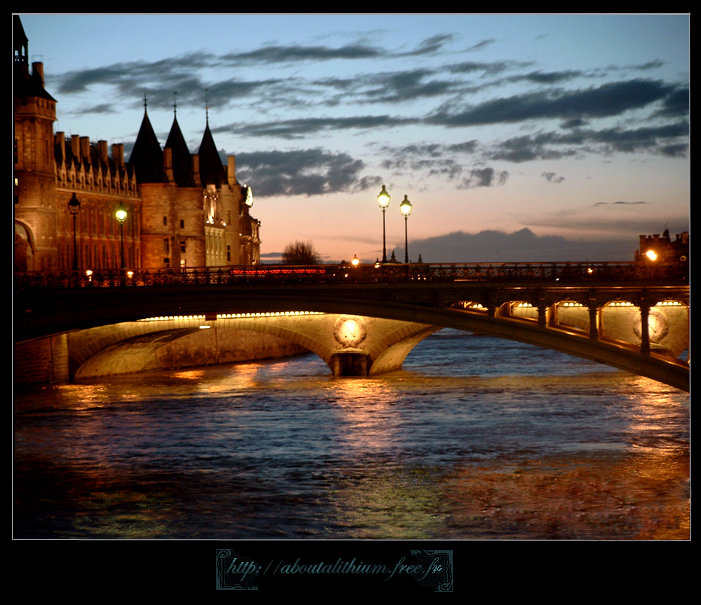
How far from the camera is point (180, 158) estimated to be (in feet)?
294

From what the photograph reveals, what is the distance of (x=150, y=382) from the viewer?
54.3 meters

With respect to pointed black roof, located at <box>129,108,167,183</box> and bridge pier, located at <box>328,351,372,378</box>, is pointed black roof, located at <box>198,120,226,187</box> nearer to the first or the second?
pointed black roof, located at <box>129,108,167,183</box>

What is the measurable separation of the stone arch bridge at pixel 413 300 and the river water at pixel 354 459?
2891mm

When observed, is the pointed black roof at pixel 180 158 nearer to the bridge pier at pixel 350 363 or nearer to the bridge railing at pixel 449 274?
the bridge pier at pixel 350 363

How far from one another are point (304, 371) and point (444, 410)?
17.6 meters

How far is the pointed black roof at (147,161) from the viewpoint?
84.7 meters

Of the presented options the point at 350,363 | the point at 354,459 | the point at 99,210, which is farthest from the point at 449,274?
the point at 99,210

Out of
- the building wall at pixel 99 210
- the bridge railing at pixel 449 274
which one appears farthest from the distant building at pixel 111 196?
the bridge railing at pixel 449 274

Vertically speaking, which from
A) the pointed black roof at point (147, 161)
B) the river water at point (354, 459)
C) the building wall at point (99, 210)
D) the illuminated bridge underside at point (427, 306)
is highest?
the pointed black roof at point (147, 161)

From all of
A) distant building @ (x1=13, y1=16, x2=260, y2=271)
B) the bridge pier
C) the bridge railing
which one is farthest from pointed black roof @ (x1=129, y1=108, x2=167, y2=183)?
the bridge railing

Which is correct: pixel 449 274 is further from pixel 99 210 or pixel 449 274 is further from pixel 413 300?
pixel 99 210

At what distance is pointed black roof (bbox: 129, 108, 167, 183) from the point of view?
278ft

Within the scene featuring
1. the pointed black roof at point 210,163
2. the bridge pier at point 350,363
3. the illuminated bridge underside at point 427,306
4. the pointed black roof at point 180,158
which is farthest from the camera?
the pointed black roof at point 210,163
